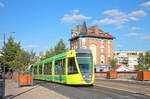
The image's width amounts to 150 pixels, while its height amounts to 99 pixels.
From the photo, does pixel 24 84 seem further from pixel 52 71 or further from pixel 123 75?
pixel 123 75

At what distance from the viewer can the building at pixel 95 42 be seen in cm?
8200

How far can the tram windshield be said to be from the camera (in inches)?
827

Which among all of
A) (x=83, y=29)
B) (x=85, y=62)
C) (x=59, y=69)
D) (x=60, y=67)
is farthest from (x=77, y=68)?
(x=83, y=29)

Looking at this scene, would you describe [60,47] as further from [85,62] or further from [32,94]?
[32,94]

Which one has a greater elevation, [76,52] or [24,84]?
[76,52]

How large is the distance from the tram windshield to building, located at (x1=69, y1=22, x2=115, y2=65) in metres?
59.2

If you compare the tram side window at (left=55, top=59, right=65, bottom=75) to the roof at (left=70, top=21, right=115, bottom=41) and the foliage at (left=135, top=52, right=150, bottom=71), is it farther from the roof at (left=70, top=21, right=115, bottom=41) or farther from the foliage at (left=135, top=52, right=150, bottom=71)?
the roof at (left=70, top=21, right=115, bottom=41)

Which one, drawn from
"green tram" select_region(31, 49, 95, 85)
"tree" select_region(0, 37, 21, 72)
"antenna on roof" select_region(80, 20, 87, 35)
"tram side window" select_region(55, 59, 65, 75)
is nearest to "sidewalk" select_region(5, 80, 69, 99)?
"green tram" select_region(31, 49, 95, 85)

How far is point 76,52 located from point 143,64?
4051cm

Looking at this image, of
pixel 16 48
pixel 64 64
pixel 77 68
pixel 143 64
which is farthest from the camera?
pixel 143 64

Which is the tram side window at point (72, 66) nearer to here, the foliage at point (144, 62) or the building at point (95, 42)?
the foliage at point (144, 62)

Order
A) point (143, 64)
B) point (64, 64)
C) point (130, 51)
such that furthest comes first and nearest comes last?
point (130, 51)
point (143, 64)
point (64, 64)

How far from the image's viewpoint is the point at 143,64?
58625mm

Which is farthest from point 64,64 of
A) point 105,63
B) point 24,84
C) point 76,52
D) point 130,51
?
point 130,51
